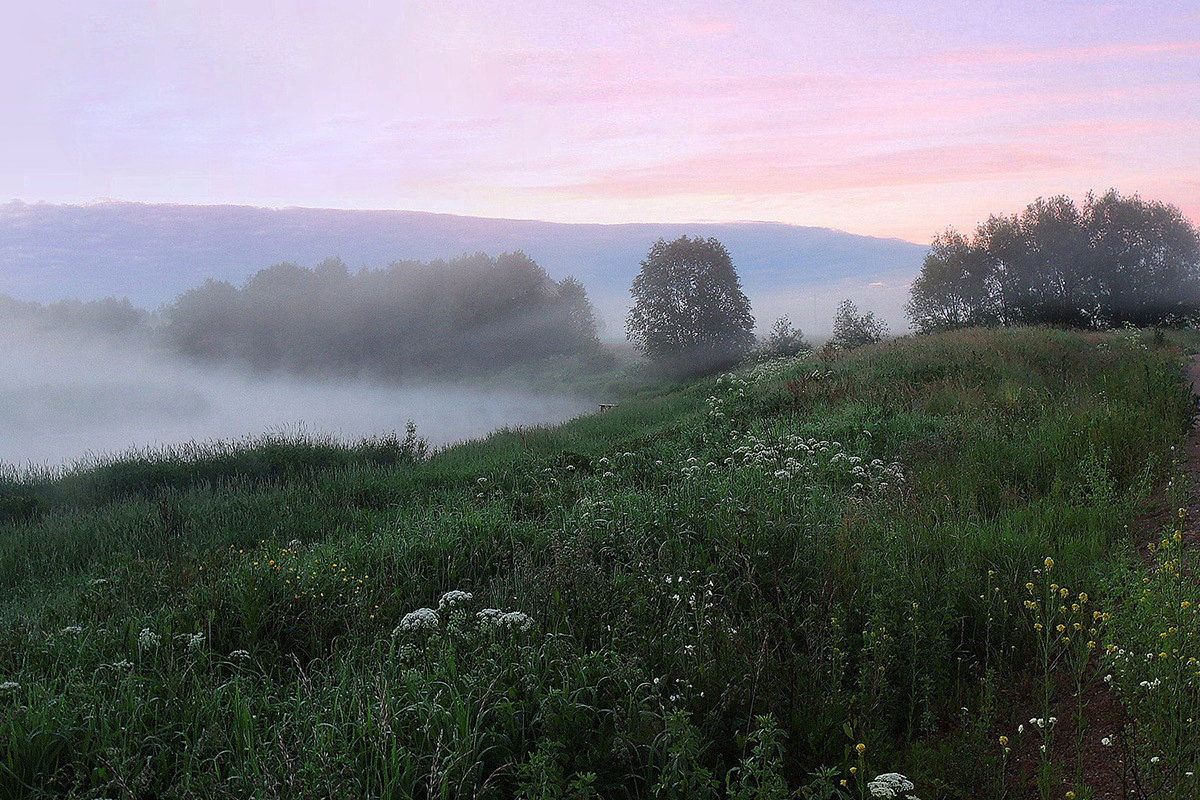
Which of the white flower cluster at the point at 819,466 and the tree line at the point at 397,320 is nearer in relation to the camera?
the white flower cluster at the point at 819,466

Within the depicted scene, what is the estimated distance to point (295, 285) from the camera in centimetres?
7725

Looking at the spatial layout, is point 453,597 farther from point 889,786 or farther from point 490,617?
point 889,786

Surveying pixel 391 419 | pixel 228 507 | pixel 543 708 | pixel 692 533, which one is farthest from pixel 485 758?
pixel 391 419

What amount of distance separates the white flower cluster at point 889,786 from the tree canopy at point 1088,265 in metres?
48.6

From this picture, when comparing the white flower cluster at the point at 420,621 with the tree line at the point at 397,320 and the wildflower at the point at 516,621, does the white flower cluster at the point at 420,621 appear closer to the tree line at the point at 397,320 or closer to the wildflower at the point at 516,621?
the wildflower at the point at 516,621

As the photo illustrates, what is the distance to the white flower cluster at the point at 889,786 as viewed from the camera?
2305mm

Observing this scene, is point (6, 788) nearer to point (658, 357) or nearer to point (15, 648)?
point (15, 648)

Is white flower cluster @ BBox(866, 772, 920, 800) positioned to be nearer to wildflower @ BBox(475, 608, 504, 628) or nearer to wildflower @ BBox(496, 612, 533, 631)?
wildflower @ BBox(496, 612, 533, 631)

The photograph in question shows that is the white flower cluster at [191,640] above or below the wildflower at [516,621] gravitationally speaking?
below

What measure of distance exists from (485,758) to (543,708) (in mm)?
313

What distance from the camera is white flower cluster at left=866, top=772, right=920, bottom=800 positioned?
7.56ft

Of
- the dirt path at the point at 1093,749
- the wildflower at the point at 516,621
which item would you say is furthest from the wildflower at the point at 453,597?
the dirt path at the point at 1093,749

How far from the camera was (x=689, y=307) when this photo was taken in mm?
45812

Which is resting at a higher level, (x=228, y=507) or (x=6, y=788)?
(x=6, y=788)
